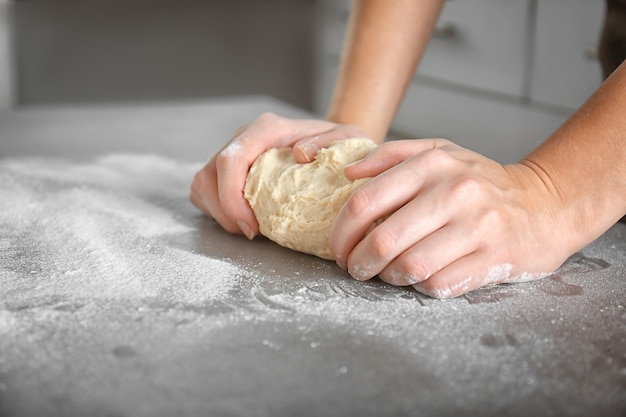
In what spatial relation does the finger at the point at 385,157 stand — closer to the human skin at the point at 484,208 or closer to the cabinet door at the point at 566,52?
the human skin at the point at 484,208

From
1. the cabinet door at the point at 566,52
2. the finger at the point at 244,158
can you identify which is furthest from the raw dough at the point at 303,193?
the cabinet door at the point at 566,52

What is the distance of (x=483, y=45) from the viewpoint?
171 centimetres

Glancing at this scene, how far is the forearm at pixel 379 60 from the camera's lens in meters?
1.03

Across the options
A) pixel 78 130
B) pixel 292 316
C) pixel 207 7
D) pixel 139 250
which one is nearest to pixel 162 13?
pixel 207 7

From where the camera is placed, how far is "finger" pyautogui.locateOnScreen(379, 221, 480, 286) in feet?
2.16

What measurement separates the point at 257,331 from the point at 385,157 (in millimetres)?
233

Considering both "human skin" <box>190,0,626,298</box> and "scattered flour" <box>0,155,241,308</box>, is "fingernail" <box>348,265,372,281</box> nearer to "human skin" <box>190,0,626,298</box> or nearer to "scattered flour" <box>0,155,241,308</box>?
"human skin" <box>190,0,626,298</box>

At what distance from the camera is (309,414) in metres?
0.48

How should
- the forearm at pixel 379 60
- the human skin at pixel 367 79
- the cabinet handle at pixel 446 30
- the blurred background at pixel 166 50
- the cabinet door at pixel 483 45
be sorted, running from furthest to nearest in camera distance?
the blurred background at pixel 166 50
the cabinet handle at pixel 446 30
the cabinet door at pixel 483 45
the forearm at pixel 379 60
the human skin at pixel 367 79

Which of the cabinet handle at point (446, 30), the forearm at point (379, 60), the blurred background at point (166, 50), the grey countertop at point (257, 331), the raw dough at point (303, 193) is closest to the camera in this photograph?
the grey countertop at point (257, 331)

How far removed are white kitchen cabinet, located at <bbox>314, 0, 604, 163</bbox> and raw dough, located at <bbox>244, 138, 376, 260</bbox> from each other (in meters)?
0.75

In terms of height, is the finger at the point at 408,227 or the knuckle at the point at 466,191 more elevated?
the knuckle at the point at 466,191

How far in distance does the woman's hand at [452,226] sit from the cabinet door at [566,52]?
0.77m

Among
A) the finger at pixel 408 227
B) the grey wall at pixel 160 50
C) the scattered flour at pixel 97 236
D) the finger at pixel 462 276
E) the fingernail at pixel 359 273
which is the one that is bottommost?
the grey wall at pixel 160 50
